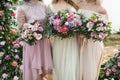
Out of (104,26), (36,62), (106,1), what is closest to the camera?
(104,26)

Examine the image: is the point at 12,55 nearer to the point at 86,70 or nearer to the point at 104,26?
the point at 86,70

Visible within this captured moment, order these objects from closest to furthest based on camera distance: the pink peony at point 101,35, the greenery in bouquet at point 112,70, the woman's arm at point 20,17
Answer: the pink peony at point 101,35, the woman's arm at point 20,17, the greenery in bouquet at point 112,70

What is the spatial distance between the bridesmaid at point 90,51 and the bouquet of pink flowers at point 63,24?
0.29m

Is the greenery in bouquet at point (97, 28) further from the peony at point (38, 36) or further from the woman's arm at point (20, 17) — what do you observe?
the woman's arm at point (20, 17)

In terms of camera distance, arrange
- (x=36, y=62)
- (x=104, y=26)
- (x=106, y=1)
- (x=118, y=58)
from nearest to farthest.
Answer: (x=104, y=26) < (x=36, y=62) < (x=118, y=58) < (x=106, y=1)

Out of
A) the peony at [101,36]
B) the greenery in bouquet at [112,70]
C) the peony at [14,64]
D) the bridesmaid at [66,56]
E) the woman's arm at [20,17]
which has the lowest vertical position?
A: the greenery in bouquet at [112,70]

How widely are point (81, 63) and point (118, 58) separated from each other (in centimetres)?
114

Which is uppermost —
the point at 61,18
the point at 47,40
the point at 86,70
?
the point at 61,18

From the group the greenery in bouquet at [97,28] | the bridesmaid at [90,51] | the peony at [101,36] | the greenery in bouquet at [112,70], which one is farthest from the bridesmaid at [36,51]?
the greenery in bouquet at [112,70]

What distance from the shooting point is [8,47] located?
5.99 m

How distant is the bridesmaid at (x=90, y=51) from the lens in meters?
4.77

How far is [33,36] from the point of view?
4480 millimetres

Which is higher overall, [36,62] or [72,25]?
[72,25]

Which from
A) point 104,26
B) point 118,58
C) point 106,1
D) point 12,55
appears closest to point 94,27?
point 104,26
